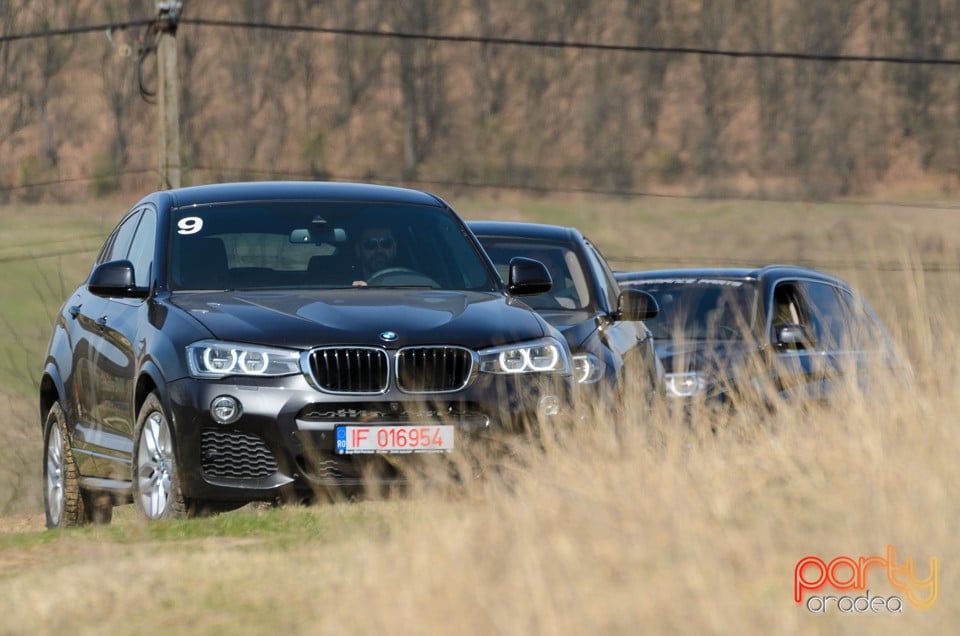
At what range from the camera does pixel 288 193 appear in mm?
10461

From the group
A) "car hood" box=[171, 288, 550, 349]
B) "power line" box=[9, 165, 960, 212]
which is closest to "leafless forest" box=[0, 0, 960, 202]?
"power line" box=[9, 165, 960, 212]

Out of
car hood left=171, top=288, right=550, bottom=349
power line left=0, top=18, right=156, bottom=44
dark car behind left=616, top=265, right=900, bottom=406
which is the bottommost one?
dark car behind left=616, top=265, right=900, bottom=406

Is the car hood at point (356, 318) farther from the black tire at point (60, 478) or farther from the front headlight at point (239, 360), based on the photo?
the black tire at point (60, 478)

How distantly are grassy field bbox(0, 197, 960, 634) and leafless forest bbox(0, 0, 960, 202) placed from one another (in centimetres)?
7620

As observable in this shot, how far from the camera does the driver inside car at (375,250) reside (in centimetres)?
1000

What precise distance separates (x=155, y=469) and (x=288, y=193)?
1.99 m

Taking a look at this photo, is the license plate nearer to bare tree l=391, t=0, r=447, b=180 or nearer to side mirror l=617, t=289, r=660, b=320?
side mirror l=617, t=289, r=660, b=320

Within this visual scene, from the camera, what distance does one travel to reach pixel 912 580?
5.88 m

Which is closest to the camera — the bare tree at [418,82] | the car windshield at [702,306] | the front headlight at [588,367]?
the front headlight at [588,367]

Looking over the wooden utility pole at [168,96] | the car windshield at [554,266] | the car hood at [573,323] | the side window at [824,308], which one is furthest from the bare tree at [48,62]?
the car hood at [573,323]

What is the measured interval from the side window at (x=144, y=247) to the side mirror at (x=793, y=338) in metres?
4.76

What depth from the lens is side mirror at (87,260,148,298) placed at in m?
9.56

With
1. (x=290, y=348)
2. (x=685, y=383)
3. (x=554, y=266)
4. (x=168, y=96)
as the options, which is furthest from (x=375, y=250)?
(x=168, y=96)

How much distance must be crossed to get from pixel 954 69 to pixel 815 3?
8161 millimetres
